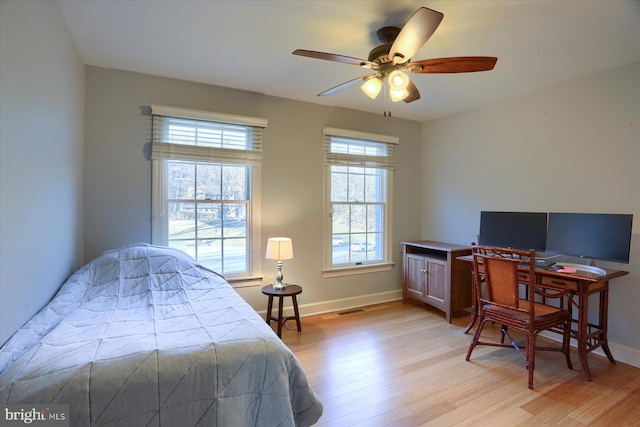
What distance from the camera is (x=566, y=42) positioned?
2.28 metres

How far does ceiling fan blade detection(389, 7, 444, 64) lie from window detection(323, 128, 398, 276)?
193 cm

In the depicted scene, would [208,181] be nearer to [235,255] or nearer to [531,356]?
[235,255]

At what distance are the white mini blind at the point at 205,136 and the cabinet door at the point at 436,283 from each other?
2.33 m

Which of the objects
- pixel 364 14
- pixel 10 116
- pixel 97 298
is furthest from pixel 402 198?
pixel 10 116

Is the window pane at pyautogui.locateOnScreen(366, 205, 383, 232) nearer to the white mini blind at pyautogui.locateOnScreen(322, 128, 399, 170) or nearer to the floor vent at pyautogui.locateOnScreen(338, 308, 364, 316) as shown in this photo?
the white mini blind at pyautogui.locateOnScreen(322, 128, 399, 170)

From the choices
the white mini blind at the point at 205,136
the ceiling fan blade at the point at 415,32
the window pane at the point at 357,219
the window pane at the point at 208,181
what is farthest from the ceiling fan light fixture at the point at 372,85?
the window pane at the point at 357,219

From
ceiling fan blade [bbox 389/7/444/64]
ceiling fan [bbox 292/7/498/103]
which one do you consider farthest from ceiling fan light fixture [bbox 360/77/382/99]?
ceiling fan blade [bbox 389/7/444/64]

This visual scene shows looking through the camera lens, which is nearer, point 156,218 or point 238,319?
point 238,319

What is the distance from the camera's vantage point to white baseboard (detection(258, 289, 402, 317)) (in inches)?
145

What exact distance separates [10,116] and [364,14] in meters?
1.92

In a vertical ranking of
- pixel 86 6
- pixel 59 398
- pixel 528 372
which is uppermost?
pixel 86 6

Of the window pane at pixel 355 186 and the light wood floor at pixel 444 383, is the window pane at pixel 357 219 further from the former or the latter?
the light wood floor at pixel 444 383

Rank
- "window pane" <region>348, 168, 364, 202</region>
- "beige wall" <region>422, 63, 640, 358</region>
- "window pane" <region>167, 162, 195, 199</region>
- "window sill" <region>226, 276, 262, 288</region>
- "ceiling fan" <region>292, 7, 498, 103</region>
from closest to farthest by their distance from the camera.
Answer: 1. "ceiling fan" <region>292, 7, 498, 103</region>
2. "beige wall" <region>422, 63, 640, 358</region>
3. "window pane" <region>167, 162, 195, 199</region>
4. "window sill" <region>226, 276, 262, 288</region>
5. "window pane" <region>348, 168, 364, 202</region>

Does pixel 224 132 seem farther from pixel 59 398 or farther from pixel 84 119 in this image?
pixel 59 398
